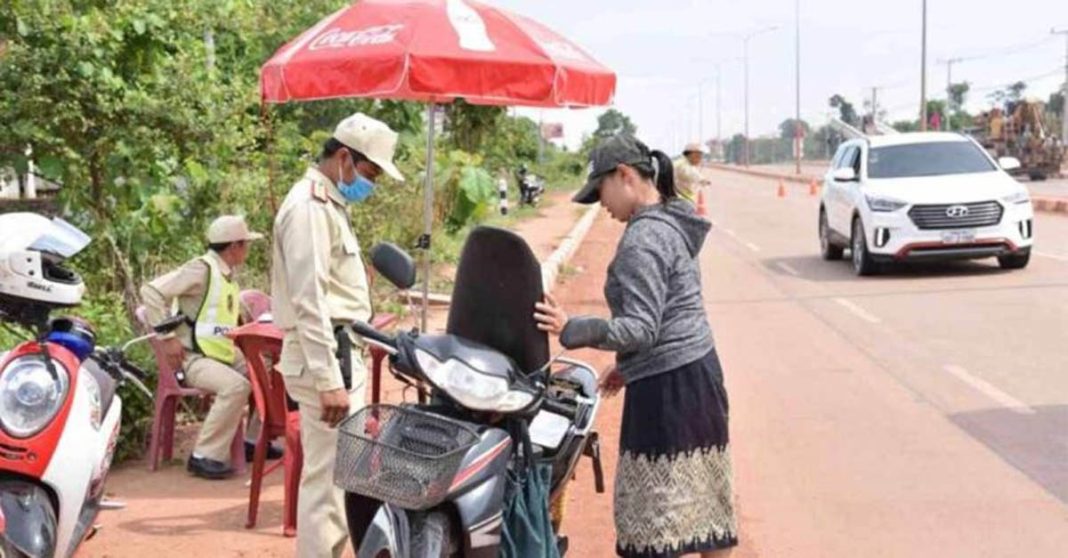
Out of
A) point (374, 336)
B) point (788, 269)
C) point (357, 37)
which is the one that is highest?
point (357, 37)

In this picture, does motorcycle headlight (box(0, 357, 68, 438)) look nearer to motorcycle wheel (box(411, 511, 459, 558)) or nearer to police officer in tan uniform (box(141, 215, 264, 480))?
motorcycle wheel (box(411, 511, 459, 558))

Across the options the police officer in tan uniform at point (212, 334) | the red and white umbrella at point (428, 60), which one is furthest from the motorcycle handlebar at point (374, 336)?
the police officer in tan uniform at point (212, 334)

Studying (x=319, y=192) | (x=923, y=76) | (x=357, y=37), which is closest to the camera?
(x=319, y=192)

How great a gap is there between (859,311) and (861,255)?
3009mm

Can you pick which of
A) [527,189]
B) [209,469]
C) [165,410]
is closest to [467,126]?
[527,189]

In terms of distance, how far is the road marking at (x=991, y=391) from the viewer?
7.83 metres

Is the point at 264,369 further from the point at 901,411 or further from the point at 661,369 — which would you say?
the point at 901,411

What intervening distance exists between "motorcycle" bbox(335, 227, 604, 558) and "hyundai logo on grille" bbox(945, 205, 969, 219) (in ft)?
36.6

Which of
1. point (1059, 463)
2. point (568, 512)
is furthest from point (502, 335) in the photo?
point (1059, 463)

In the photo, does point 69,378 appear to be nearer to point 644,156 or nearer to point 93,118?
point 644,156

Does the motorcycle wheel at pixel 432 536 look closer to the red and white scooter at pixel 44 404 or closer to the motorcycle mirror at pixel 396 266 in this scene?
the motorcycle mirror at pixel 396 266

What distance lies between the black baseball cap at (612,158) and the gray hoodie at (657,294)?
0.50ft

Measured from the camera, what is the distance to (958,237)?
566 inches

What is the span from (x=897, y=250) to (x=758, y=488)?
8.69 metres
